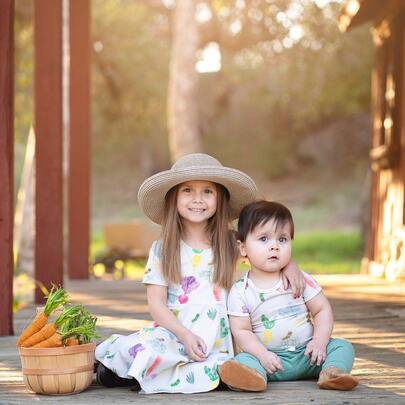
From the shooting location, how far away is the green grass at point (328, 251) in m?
17.6

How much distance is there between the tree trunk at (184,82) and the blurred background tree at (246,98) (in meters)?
0.83

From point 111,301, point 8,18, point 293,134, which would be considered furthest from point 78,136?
point 293,134

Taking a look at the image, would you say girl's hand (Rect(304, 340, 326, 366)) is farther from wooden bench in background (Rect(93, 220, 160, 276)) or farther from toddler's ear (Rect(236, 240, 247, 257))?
wooden bench in background (Rect(93, 220, 160, 276))

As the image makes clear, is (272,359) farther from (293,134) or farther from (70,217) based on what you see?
(293,134)

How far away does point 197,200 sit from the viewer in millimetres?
4207

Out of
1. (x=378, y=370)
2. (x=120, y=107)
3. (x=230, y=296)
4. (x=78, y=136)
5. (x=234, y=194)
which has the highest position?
(x=120, y=107)

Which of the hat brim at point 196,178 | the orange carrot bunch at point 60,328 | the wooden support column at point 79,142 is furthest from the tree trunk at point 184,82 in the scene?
the orange carrot bunch at point 60,328

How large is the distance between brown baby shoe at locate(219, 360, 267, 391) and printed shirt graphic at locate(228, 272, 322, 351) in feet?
1.14

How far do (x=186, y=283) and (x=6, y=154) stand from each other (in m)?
1.59

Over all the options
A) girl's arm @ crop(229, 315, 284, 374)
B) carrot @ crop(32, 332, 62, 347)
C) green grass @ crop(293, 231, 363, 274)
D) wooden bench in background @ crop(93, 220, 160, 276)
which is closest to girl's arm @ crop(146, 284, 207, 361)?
girl's arm @ crop(229, 315, 284, 374)

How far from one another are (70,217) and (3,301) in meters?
3.83

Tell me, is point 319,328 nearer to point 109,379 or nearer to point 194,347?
point 194,347

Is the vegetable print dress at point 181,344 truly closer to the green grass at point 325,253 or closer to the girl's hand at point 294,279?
the girl's hand at point 294,279

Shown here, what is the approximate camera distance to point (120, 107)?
64.8 feet
